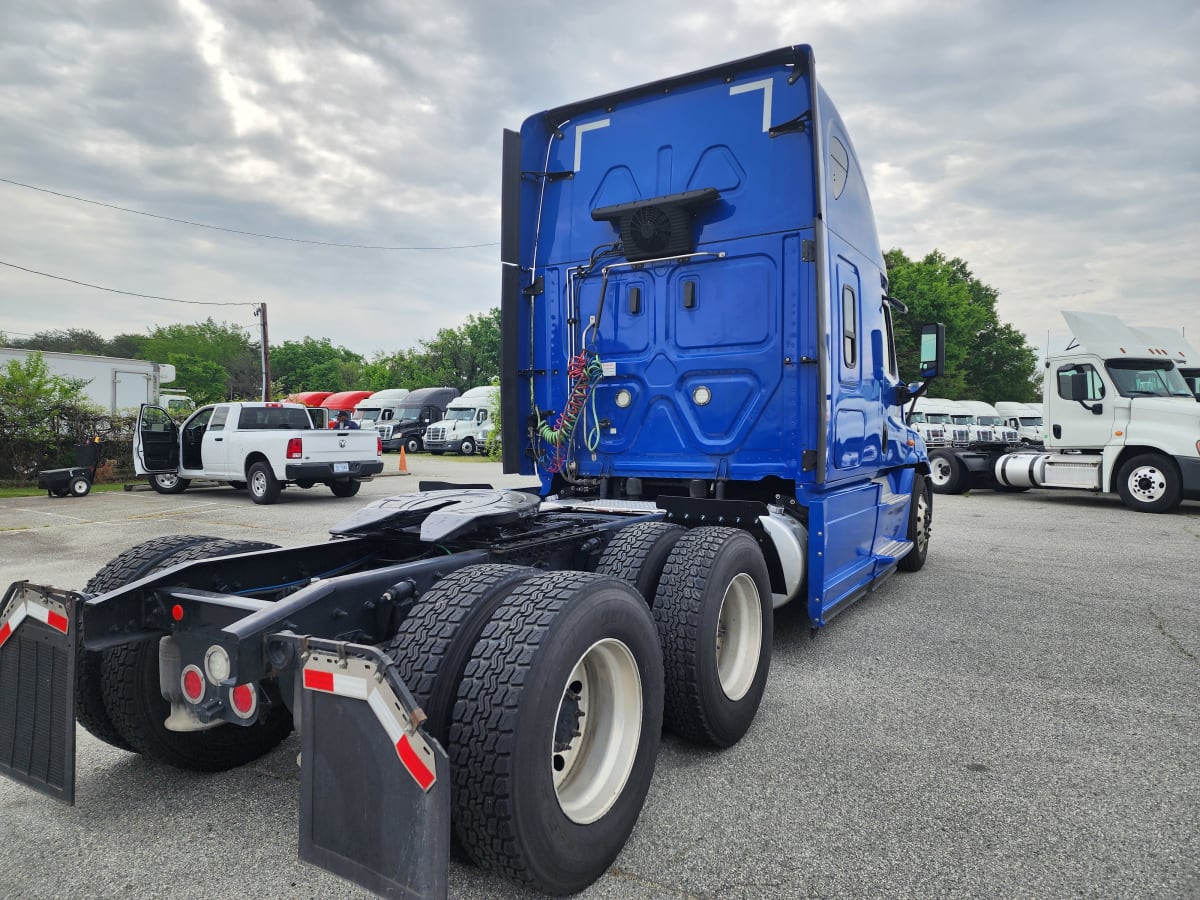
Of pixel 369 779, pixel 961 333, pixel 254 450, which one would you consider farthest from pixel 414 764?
pixel 961 333

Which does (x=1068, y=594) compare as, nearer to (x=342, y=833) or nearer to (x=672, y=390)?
(x=672, y=390)

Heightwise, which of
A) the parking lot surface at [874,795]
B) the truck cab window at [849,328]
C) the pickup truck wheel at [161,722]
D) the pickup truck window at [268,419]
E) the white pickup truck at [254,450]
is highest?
the truck cab window at [849,328]

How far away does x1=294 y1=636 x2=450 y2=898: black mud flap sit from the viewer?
1.68 meters

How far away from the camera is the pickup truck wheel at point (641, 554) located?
326 cm

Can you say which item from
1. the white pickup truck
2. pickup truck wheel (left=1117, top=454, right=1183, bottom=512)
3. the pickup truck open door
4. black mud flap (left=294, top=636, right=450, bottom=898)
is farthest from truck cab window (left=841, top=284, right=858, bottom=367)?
the pickup truck open door

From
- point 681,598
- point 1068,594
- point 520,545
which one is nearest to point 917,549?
point 1068,594

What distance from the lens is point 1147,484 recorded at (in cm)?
1195

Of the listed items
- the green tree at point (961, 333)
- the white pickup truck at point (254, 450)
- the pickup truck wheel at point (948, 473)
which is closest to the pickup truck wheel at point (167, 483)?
the white pickup truck at point (254, 450)

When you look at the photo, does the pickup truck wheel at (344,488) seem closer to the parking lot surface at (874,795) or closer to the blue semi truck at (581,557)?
the blue semi truck at (581,557)

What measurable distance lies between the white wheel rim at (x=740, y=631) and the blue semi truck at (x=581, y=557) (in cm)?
1

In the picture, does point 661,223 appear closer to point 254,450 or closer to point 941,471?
point 254,450

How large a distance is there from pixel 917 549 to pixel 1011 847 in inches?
188

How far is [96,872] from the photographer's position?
227 centimetres

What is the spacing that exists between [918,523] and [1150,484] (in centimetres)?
777
